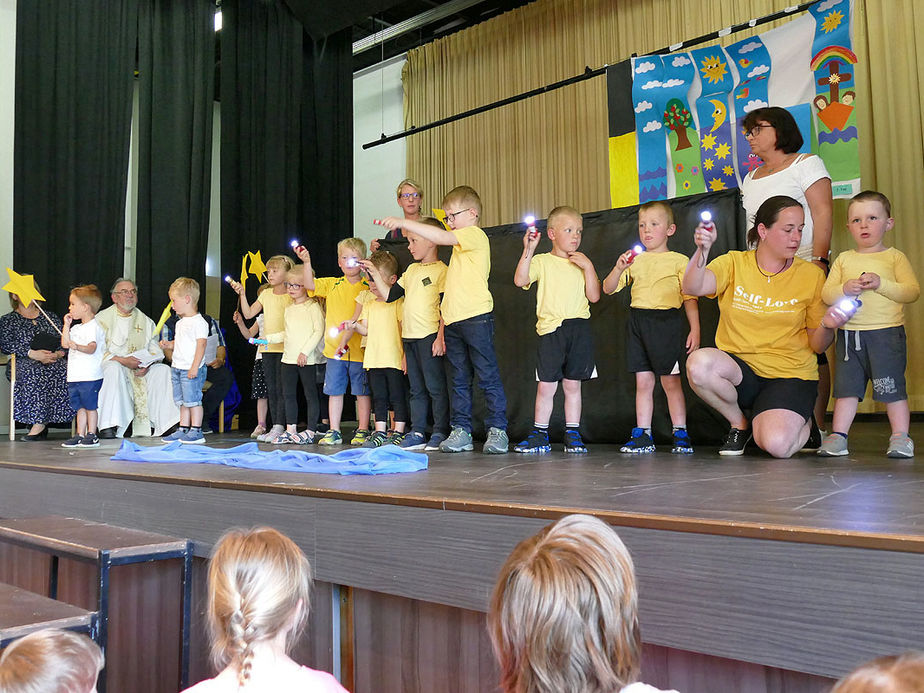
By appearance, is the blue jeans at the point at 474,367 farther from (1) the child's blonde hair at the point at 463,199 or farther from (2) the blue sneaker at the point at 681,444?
(2) the blue sneaker at the point at 681,444

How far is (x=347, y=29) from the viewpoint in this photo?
25.6 ft

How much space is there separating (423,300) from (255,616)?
2568 millimetres

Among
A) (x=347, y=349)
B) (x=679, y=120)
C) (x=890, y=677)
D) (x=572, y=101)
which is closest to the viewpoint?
(x=890, y=677)

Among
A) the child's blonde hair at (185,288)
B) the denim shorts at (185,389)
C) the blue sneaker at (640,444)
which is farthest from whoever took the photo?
the child's blonde hair at (185,288)

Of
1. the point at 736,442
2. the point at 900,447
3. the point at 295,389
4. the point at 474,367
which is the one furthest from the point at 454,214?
the point at 900,447

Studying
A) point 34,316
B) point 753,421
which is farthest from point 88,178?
point 753,421

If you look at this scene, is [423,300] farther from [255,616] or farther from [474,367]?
[255,616]

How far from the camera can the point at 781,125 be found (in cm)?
315

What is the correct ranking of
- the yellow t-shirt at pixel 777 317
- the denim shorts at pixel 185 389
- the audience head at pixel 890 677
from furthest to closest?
the denim shorts at pixel 185 389, the yellow t-shirt at pixel 777 317, the audience head at pixel 890 677

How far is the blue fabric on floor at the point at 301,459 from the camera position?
2574 millimetres

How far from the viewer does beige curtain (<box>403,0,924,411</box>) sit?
556cm

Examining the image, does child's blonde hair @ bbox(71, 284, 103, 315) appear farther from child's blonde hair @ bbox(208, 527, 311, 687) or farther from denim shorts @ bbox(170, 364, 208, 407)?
child's blonde hair @ bbox(208, 527, 311, 687)

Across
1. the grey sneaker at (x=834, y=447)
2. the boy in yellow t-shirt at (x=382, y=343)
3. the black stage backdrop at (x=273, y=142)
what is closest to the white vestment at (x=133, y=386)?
the black stage backdrop at (x=273, y=142)

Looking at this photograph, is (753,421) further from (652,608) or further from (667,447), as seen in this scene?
(652,608)
